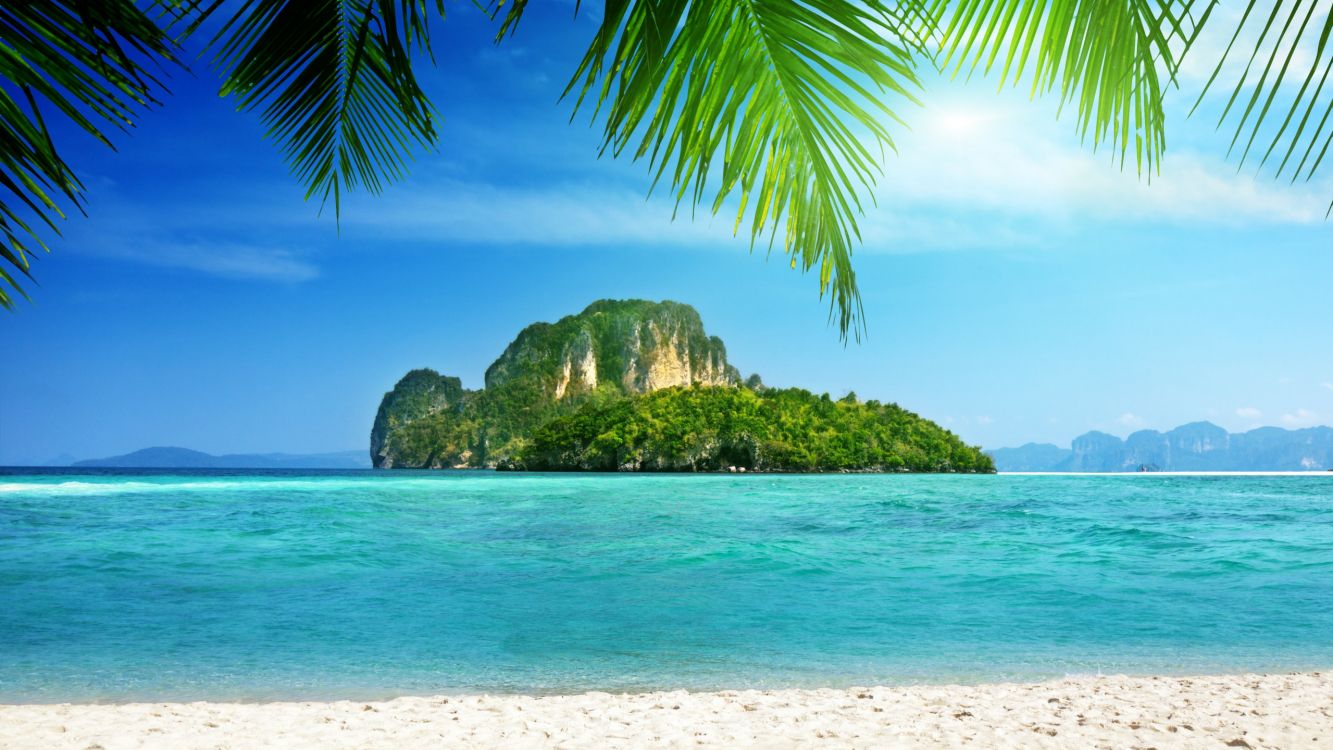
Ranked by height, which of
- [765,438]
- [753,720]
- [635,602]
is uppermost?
[765,438]

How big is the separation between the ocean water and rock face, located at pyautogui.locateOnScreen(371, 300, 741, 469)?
9548 cm

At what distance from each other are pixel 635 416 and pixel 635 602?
219 ft

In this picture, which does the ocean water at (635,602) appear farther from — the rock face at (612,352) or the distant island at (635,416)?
the rock face at (612,352)

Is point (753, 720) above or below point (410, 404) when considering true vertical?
below

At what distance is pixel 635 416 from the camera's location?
75438mm

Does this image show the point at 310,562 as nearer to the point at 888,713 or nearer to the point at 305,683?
the point at 305,683

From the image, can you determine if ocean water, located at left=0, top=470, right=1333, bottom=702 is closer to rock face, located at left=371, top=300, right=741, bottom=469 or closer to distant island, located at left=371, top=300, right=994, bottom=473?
distant island, located at left=371, top=300, right=994, bottom=473

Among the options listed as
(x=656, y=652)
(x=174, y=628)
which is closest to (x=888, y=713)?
(x=656, y=652)

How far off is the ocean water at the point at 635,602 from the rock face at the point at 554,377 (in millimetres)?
95482

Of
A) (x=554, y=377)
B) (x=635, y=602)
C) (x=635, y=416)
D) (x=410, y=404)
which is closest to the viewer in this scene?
(x=635, y=602)

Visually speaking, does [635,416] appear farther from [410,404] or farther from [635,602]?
[410,404]

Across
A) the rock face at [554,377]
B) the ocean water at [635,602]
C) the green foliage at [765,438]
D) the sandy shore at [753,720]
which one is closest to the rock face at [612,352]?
the rock face at [554,377]

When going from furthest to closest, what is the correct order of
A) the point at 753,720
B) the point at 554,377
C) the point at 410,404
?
the point at 410,404
the point at 554,377
the point at 753,720

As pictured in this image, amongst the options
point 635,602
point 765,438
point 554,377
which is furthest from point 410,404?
point 635,602
